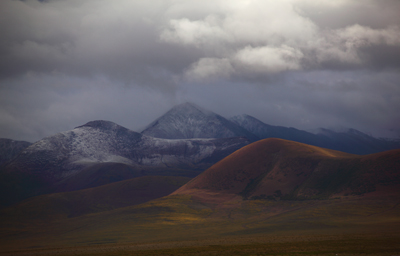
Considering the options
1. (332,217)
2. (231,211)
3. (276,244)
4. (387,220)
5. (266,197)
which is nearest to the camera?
(276,244)

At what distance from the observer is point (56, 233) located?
537ft

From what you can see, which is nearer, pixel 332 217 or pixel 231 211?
pixel 332 217

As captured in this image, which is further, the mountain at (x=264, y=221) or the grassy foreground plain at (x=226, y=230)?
the mountain at (x=264, y=221)

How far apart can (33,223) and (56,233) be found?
42228 mm

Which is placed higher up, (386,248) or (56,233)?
(386,248)

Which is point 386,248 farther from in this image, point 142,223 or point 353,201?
point 142,223

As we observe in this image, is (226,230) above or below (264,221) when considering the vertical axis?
above

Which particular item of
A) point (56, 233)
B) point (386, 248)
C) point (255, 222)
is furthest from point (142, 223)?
point (386, 248)

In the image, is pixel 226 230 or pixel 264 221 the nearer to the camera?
pixel 226 230

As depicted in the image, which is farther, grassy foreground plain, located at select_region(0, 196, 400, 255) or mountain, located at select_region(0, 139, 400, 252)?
mountain, located at select_region(0, 139, 400, 252)

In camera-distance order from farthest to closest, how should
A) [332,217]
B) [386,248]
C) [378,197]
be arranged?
[378,197], [332,217], [386,248]

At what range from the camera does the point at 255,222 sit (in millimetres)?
149500

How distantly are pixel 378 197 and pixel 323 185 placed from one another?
99.8 ft

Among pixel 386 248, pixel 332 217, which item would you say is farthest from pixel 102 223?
pixel 386 248
